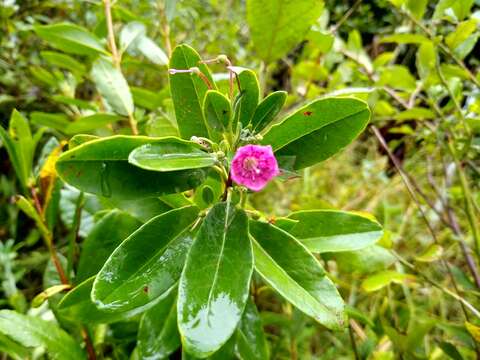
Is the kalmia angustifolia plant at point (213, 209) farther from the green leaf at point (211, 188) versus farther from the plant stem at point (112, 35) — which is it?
the plant stem at point (112, 35)

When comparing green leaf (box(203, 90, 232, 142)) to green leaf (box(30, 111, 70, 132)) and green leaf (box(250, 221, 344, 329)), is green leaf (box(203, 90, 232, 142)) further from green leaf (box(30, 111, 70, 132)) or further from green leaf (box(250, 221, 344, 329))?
green leaf (box(30, 111, 70, 132))

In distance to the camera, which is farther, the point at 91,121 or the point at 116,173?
the point at 91,121

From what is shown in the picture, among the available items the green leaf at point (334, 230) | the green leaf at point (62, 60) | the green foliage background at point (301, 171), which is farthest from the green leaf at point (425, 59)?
the green leaf at point (62, 60)

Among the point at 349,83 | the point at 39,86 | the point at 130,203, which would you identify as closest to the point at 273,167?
the point at 130,203

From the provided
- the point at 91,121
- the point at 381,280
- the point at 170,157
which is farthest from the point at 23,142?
the point at 381,280

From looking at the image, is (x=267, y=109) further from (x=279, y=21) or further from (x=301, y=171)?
(x=301, y=171)
